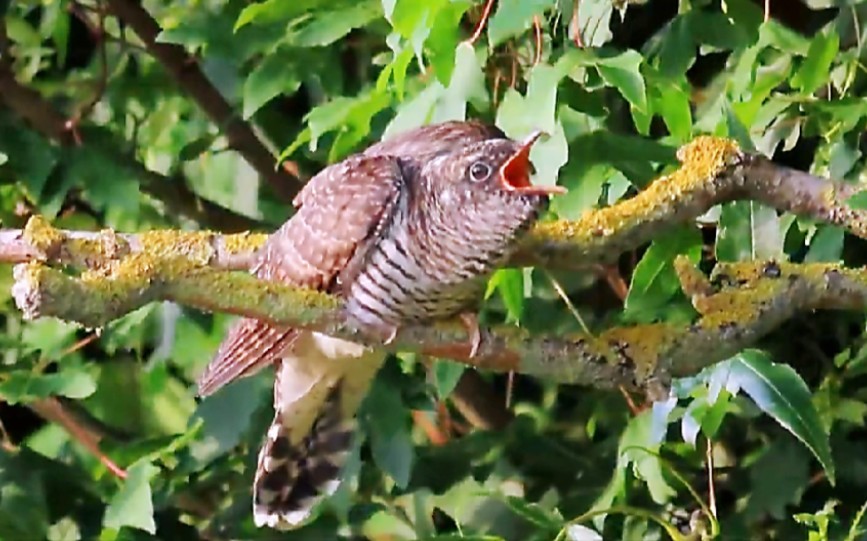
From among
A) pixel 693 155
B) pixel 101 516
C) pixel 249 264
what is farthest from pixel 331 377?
pixel 693 155

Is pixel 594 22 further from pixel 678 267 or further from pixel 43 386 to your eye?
pixel 43 386

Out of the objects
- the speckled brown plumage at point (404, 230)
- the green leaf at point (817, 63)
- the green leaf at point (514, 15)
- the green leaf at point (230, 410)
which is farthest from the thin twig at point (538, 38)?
the green leaf at point (230, 410)

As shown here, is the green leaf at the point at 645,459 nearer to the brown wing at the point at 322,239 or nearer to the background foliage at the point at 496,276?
the background foliage at the point at 496,276

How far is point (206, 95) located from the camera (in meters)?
2.37

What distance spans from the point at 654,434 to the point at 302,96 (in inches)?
39.6

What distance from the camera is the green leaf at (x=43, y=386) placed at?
202cm

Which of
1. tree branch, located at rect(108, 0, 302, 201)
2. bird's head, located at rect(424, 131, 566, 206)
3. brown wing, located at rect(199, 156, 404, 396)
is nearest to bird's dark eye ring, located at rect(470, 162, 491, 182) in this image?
bird's head, located at rect(424, 131, 566, 206)

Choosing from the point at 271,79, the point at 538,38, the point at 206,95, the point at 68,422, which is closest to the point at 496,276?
the point at 538,38

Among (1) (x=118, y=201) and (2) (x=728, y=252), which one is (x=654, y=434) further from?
(1) (x=118, y=201)

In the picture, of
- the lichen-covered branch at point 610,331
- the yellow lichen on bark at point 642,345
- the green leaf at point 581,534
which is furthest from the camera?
the green leaf at point 581,534

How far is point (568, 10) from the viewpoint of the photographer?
5.48ft

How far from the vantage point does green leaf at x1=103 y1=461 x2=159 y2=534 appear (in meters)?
1.95

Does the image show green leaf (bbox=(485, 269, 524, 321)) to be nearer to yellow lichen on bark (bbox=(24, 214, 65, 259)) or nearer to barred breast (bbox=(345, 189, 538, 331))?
barred breast (bbox=(345, 189, 538, 331))

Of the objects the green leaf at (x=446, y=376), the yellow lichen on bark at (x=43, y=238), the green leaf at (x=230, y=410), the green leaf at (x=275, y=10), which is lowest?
the green leaf at (x=230, y=410)
